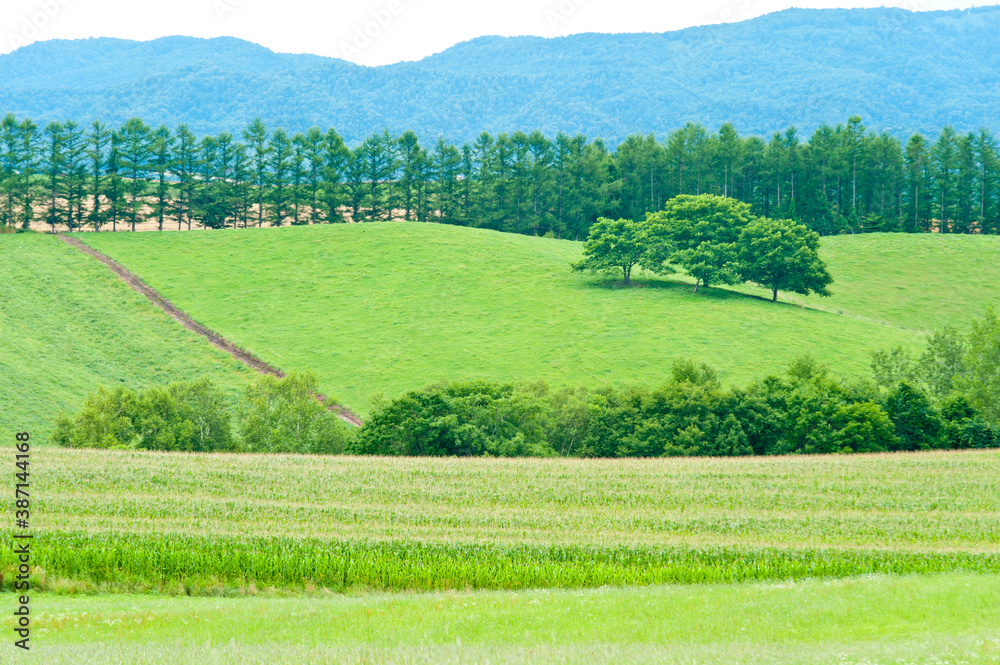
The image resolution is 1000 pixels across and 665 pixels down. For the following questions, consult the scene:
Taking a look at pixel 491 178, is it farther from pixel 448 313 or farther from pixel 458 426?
pixel 458 426

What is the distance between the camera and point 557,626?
15.2 m

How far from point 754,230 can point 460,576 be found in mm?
79226

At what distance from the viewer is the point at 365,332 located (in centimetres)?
8006

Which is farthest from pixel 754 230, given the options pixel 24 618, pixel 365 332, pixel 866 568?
pixel 24 618

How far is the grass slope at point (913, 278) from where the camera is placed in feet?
306

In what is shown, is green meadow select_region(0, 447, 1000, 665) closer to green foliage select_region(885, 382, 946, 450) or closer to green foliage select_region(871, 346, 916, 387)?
green foliage select_region(885, 382, 946, 450)

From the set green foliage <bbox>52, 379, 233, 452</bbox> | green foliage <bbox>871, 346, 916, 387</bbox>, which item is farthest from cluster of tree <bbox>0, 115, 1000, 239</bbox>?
green foliage <bbox>52, 379, 233, 452</bbox>

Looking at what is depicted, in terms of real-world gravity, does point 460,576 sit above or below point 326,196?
below

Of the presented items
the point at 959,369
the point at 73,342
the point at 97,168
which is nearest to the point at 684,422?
the point at 959,369

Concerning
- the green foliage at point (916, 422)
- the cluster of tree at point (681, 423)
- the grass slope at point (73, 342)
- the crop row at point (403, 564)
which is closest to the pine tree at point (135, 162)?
the grass slope at point (73, 342)

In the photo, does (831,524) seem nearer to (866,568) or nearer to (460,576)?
(866,568)

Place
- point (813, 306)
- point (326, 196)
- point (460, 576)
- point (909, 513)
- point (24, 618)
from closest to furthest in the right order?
point (24, 618) < point (460, 576) < point (909, 513) < point (813, 306) < point (326, 196)

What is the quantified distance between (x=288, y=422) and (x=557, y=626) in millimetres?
39102

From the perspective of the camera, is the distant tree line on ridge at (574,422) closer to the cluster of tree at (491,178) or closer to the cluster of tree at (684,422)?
the cluster of tree at (684,422)
